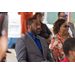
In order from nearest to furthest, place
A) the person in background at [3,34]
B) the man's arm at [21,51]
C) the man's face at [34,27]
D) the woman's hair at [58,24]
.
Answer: the person in background at [3,34]
the man's arm at [21,51]
the man's face at [34,27]
the woman's hair at [58,24]

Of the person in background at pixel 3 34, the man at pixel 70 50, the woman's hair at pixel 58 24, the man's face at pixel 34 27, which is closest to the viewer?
the person in background at pixel 3 34

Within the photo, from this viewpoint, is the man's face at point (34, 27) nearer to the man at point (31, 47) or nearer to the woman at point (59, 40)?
the man at point (31, 47)

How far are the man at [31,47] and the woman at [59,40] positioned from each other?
0.43ft

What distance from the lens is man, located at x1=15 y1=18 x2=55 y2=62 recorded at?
1.35 m

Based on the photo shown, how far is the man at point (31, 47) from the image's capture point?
135cm

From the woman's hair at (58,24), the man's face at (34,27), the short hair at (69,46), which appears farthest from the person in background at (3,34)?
the woman's hair at (58,24)

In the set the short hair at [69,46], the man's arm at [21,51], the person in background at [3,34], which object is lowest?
the man's arm at [21,51]

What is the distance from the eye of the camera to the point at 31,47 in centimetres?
136

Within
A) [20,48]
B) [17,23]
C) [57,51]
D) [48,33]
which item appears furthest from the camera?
[17,23]

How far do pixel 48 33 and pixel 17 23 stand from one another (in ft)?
4.12
